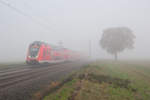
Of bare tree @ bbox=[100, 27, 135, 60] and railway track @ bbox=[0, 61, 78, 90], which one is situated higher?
bare tree @ bbox=[100, 27, 135, 60]

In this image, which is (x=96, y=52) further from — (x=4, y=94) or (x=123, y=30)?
(x=4, y=94)

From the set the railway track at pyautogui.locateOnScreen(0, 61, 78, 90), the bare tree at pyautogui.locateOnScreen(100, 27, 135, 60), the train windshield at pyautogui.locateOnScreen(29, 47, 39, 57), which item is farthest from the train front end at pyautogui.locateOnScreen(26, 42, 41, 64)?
the bare tree at pyautogui.locateOnScreen(100, 27, 135, 60)

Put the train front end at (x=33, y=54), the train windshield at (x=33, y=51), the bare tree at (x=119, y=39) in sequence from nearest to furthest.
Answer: the train front end at (x=33, y=54), the train windshield at (x=33, y=51), the bare tree at (x=119, y=39)

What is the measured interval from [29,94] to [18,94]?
0.53 meters

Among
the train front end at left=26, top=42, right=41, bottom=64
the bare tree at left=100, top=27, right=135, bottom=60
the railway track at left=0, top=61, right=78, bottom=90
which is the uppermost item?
the bare tree at left=100, top=27, right=135, bottom=60

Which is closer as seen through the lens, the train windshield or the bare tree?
the train windshield

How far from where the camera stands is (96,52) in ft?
377

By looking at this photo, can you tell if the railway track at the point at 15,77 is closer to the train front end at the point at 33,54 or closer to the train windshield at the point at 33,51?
the train front end at the point at 33,54

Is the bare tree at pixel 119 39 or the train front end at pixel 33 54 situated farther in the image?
the bare tree at pixel 119 39

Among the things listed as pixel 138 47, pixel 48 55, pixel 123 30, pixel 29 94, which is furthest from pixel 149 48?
pixel 29 94

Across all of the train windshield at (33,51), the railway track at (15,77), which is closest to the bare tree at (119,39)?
the train windshield at (33,51)

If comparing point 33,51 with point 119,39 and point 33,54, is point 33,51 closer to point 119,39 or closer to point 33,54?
point 33,54

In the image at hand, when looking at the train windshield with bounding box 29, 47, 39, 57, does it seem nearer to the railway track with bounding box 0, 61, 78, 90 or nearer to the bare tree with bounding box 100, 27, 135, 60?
the railway track with bounding box 0, 61, 78, 90

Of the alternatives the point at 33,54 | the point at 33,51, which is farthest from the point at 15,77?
the point at 33,51
